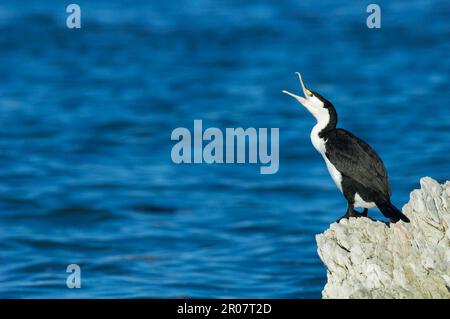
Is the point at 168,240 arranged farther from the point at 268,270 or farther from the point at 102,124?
the point at 102,124

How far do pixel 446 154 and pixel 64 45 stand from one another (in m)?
15.8

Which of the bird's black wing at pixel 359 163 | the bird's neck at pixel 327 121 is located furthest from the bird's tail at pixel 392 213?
the bird's neck at pixel 327 121

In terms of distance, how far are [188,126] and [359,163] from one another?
67.4 feet

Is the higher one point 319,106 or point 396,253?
point 319,106

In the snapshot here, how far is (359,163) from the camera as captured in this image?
35.4ft

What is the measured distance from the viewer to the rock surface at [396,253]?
29.8 feet

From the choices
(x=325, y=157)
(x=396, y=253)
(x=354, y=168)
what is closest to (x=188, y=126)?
(x=325, y=157)

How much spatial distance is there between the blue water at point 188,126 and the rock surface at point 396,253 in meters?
7.74

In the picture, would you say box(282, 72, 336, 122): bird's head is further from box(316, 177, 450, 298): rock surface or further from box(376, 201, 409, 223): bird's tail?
box(316, 177, 450, 298): rock surface

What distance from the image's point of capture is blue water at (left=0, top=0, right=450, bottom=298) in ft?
66.6

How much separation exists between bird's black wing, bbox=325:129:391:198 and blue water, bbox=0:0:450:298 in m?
6.69

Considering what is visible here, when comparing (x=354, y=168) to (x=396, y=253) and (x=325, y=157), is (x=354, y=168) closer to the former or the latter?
(x=325, y=157)

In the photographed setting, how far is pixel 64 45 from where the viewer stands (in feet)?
127

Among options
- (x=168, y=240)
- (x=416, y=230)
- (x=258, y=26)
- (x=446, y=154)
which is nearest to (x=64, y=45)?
(x=258, y=26)
